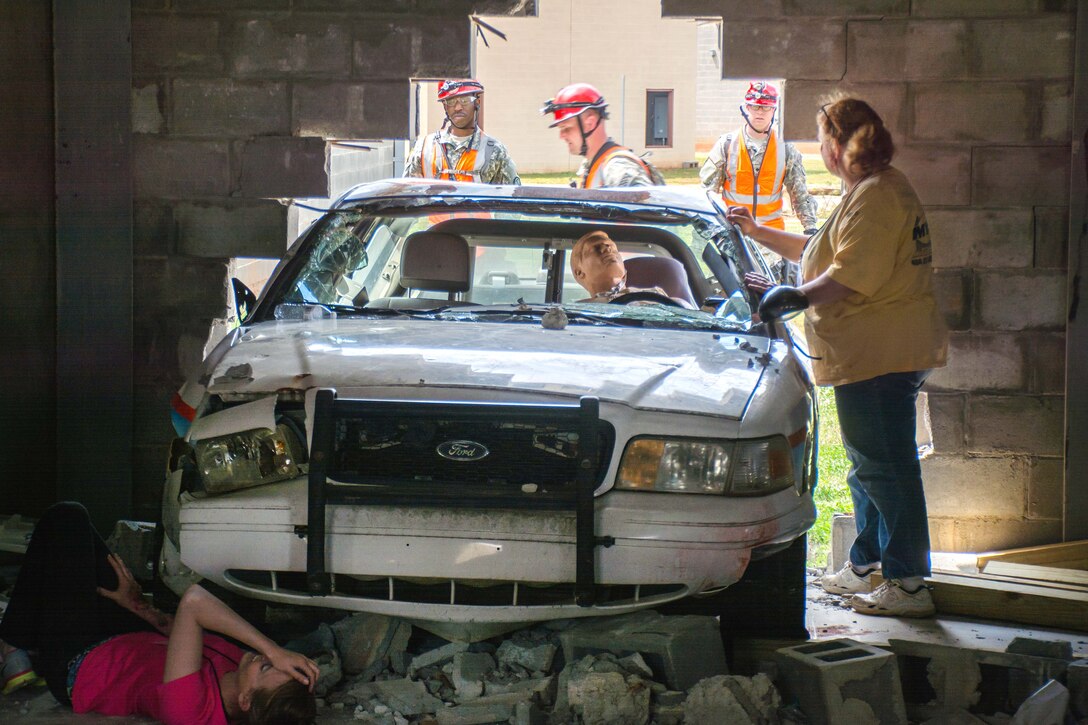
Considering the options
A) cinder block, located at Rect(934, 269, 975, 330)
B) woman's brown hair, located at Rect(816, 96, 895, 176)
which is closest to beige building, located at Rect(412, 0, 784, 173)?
cinder block, located at Rect(934, 269, 975, 330)

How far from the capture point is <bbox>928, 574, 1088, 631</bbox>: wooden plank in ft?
15.9

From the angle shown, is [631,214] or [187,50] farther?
[187,50]

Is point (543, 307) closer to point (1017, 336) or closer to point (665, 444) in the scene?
point (665, 444)

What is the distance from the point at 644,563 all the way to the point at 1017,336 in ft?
10.6

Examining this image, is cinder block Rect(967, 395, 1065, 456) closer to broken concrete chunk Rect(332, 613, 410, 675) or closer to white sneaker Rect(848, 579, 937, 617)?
white sneaker Rect(848, 579, 937, 617)

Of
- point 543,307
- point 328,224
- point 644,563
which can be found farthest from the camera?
point 328,224

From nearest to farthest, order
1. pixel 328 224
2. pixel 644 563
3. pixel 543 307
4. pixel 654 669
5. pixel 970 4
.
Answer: pixel 644 563
pixel 654 669
pixel 543 307
pixel 328 224
pixel 970 4

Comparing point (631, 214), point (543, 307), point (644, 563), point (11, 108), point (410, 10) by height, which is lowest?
point (644, 563)

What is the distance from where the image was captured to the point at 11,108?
6191 millimetres

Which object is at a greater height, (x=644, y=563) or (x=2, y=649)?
(x=644, y=563)

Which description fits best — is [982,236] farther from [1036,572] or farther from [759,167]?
[759,167]

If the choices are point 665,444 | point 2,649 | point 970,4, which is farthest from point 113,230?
point 970,4

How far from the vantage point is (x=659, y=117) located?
28.6m

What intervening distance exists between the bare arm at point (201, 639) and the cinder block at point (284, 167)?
303 centimetres
